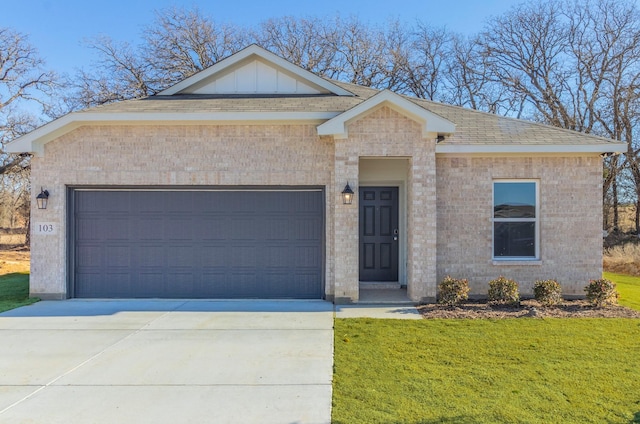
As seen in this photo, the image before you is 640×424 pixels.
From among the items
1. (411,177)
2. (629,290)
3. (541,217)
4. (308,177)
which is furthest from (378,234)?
(629,290)

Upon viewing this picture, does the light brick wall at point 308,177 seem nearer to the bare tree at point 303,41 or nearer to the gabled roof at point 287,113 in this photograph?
the gabled roof at point 287,113

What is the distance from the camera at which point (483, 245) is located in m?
9.01

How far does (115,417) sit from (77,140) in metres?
6.99

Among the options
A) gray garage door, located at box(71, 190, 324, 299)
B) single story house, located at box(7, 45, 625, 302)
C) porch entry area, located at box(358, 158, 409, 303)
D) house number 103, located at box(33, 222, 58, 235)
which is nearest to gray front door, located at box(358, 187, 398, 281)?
porch entry area, located at box(358, 158, 409, 303)

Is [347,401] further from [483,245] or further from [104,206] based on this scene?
[104,206]

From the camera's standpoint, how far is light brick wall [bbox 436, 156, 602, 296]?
898 centimetres

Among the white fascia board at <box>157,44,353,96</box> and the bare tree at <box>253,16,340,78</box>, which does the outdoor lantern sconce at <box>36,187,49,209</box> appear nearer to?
the white fascia board at <box>157,44,353,96</box>

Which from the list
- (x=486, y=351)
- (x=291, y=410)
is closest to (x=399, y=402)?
(x=291, y=410)

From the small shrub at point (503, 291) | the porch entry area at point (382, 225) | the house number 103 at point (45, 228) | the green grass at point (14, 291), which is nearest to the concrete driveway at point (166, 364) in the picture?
the green grass at point (14, 291)

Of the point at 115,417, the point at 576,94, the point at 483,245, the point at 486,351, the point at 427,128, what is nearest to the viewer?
the point at 115,417

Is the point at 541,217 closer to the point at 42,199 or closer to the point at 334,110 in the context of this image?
the point at 334,110

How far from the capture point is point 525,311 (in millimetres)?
7801

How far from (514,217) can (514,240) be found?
499 mm

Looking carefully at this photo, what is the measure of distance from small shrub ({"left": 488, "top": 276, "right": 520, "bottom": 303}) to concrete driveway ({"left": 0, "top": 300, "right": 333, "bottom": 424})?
10.7 feet
